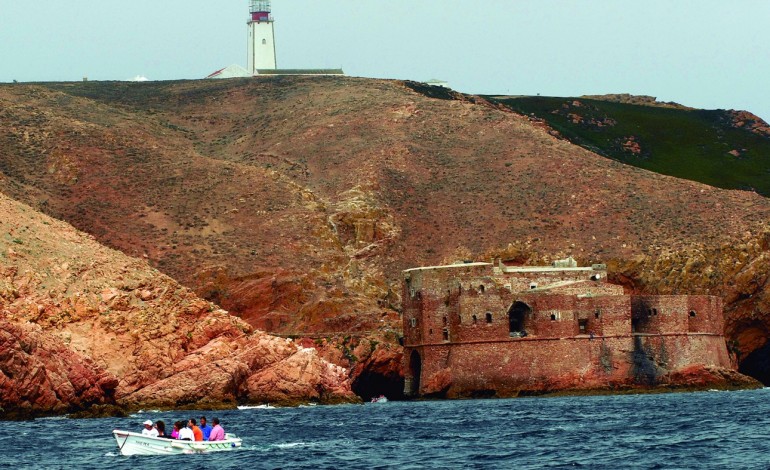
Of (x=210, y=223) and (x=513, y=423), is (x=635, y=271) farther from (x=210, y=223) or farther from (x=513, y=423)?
(x=513, y=423)

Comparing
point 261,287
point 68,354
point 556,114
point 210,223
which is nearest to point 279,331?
point 261,287

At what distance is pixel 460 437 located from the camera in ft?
243

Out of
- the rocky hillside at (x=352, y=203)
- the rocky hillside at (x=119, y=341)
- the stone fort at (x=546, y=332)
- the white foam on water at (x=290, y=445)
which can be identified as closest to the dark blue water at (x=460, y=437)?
the white foam on water at (x=290, y=445)

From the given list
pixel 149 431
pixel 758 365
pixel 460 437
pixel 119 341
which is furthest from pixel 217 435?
pixel 758 365

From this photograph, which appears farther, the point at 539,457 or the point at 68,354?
the point at 68,354

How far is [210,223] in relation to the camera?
12525 cm

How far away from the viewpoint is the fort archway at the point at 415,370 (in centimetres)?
10825

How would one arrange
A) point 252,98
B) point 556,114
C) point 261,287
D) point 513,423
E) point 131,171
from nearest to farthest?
point 513,423 < point 261,287 < point 131,171 < point 252,98 < point 556,114

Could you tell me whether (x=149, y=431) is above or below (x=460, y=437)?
above

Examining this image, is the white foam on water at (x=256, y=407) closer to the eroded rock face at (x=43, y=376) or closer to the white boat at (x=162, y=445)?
the eroded rock face at (x=43, y=376)

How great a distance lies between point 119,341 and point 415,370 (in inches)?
940

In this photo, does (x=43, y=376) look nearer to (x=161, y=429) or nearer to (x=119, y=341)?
(x=119, y=341)

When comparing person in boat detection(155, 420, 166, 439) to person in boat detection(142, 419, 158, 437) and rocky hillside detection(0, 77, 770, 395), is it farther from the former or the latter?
rocky hillside detection(0, 77, 770, 395)

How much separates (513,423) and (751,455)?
19.1 meters
